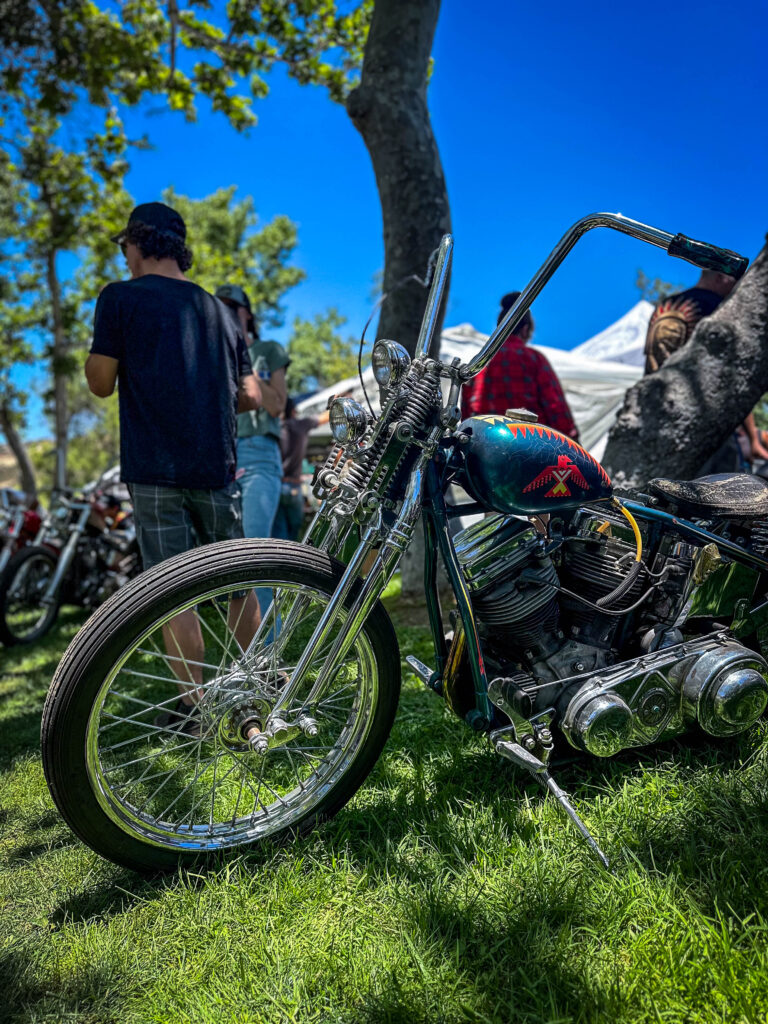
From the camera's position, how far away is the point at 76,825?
1649 millimetres

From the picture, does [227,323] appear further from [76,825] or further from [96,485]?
[96,485]

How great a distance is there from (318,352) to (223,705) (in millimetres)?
46391

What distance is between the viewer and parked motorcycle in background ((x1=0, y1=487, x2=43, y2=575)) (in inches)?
241

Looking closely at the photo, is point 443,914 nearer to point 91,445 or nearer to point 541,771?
point 541,771

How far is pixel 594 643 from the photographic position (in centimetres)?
212

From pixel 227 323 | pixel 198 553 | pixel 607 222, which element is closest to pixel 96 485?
pixel 227 323

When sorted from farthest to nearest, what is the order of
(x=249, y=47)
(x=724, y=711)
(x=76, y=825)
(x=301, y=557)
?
(x=249, y=47)
(x=724, y=711)
(x=301, y=557)
(x=76, y=825)

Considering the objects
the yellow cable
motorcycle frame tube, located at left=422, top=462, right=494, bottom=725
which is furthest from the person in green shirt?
the yellow cable

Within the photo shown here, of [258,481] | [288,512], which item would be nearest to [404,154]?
[258,481]

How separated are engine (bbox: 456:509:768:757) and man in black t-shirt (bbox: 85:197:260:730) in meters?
1.17

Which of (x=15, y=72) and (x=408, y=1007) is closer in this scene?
(x=408, y=1007)

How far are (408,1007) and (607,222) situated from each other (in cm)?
188

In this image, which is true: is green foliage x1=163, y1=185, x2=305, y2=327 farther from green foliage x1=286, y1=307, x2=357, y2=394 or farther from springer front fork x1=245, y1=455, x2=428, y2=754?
springer front fork x1=245, y1=455, x2=428, y2=754

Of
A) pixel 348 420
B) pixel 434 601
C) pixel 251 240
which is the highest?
pixel 251 240
